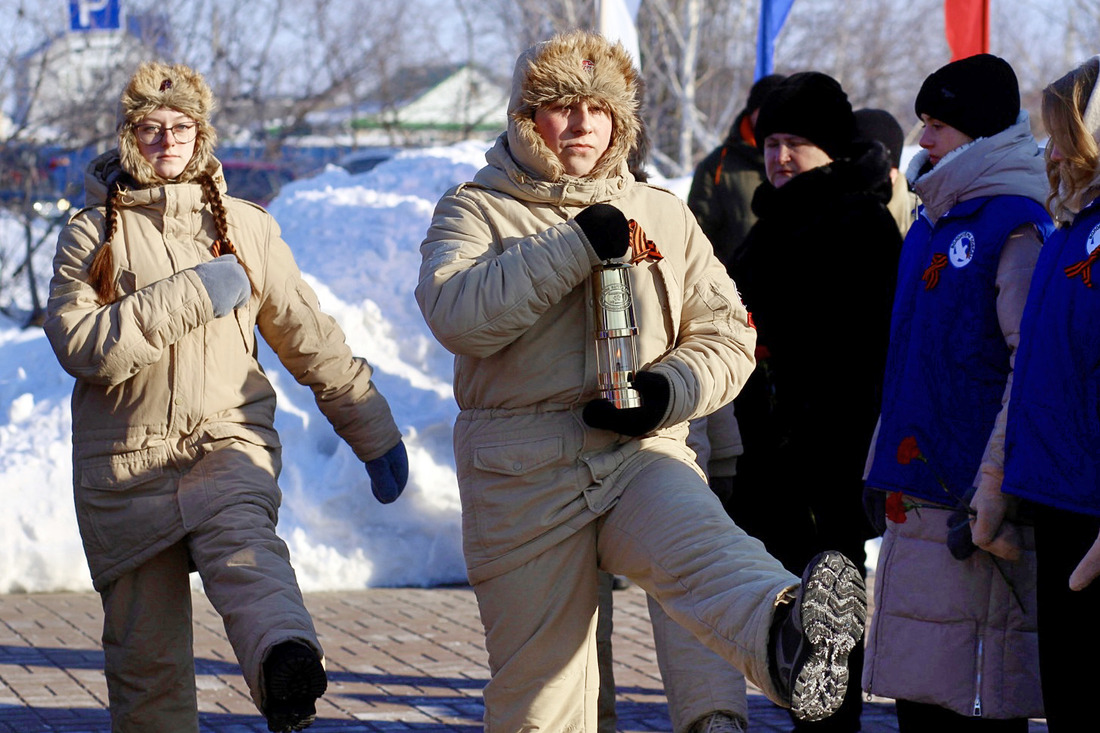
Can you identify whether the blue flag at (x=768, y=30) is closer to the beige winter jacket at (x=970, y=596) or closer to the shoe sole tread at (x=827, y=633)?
the beige winter jacket at (x=970, y=596)

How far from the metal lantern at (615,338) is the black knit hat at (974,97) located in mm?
1222

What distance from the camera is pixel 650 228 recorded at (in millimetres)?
3695

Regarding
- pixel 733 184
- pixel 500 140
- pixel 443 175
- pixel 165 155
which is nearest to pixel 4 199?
pixel 443 175

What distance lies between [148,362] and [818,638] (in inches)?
80.9

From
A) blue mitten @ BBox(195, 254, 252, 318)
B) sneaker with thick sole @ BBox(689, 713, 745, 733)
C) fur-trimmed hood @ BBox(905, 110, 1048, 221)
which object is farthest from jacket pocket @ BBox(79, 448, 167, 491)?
fur-trimmed hood @ BBox(905, 110, 1048, 221)

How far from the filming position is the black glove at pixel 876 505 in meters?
4.25

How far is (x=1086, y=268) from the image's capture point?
131 inches

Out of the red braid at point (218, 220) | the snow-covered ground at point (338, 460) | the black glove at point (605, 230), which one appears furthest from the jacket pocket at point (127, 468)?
the snow-covered ground at point (338, 460)

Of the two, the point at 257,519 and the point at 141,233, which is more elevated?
the point at 141,233

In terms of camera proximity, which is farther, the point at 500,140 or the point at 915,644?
the point at 915,644

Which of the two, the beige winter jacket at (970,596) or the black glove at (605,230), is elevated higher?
the black glove at (605,230)

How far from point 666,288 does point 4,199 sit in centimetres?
1062

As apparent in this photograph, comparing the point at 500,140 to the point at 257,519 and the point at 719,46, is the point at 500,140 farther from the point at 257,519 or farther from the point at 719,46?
the point at 719,46

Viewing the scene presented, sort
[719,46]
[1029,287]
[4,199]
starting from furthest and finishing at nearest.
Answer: [719,46] → [4,199] → [1029,287]
